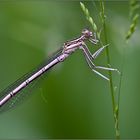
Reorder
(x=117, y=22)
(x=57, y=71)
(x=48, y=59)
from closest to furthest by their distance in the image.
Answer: (x=48, y=59) → (x=117, y=22) → (x=57, y=71)

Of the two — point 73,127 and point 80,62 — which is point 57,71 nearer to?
point 80,62

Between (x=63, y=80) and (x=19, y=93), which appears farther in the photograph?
(x=63, y=80)

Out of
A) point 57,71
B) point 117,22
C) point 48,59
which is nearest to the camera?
point 48,59

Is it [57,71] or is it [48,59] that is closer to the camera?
[48,59]

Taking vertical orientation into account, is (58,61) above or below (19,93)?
above

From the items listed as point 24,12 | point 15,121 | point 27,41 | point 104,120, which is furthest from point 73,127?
point 24,12

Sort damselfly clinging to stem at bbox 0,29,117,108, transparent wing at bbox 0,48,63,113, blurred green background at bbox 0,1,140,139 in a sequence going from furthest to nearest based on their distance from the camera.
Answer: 1. blurred green background at bbox 0,1,140,139
2. transparent wing at bbox 0,48,63,113
3. damselfly clinging to stem at bbox 0,29,117,108
